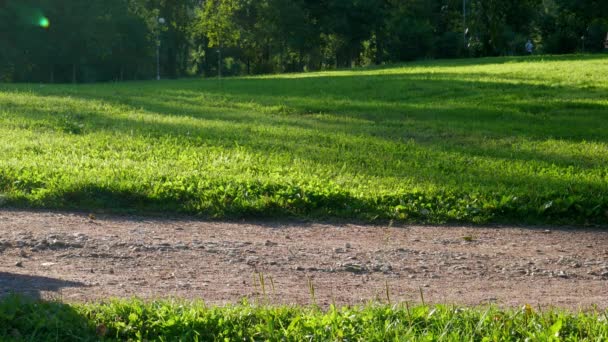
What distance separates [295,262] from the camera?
5.87m

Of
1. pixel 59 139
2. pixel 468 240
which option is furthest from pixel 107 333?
pixel 59 139

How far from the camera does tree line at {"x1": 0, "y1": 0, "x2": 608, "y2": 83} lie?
2012 inches

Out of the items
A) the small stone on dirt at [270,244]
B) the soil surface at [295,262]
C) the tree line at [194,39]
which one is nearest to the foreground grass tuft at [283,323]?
the soil surface at [295,262]

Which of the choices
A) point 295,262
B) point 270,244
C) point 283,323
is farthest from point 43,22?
point 283,323

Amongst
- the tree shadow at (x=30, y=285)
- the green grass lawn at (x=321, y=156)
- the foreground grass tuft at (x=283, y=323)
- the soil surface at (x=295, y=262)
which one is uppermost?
the green grass lawn at (x=321, y=156)

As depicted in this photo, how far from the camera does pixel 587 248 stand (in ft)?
21.4

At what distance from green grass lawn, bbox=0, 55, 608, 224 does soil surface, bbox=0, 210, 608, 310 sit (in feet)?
1.59

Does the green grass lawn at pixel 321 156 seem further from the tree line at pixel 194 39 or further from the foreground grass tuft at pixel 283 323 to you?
the tree line at pixel 194 39

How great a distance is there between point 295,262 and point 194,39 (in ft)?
214

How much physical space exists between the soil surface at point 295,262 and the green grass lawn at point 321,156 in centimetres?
49

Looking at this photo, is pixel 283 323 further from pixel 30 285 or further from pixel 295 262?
pixel 30 285

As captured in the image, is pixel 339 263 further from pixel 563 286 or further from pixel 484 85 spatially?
pixel 484 85

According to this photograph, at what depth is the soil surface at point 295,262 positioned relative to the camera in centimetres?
509

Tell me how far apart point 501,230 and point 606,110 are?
9.41 meters
